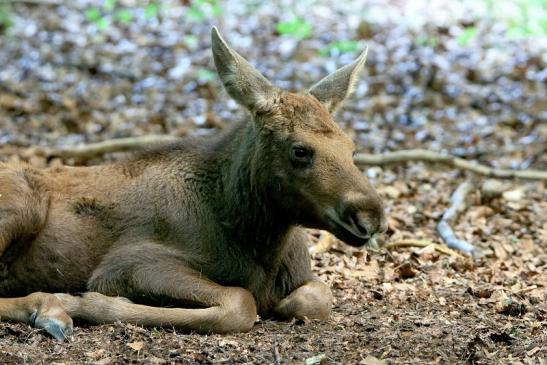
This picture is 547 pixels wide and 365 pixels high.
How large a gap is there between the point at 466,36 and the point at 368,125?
598 cm

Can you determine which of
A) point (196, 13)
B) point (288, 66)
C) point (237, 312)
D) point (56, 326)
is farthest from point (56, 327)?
point (196, 13)

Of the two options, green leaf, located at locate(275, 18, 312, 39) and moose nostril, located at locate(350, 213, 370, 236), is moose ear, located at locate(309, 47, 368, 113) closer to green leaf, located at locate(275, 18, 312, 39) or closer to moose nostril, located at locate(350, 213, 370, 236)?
moose nostril, located at locate(350, 213, 370, 236)

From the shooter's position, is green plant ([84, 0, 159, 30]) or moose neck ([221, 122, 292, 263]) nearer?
moose neck ([221, 122, 292, 263])

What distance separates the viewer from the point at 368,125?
1628 centimetres

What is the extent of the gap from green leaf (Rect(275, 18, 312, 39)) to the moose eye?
14517mm

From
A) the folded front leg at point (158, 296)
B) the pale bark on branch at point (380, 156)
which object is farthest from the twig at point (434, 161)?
the folded front leg at point (158, 296)

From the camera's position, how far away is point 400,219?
11102mm

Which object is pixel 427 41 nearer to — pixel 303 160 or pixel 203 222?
pixel 203 222

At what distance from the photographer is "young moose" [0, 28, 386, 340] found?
6.94m

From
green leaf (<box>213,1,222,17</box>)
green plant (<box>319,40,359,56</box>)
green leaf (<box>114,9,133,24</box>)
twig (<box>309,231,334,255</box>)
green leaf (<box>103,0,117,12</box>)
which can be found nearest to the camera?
twig (<box>309,231,334,255</box>)

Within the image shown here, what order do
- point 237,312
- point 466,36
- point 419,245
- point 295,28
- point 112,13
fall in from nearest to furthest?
point 237,312 → point 419,245 → point 466,36 → point 295,28 → point 112,13

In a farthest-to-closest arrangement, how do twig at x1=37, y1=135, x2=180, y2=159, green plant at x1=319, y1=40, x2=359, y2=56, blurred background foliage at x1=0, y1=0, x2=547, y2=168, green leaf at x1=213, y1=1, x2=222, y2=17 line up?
green leaf at x1=213, y1=1, x2=222, y2=17 < green plant at x1=319, y1=40, x2=359, y2=56 < blurred background foliage at x1=0, y1=0, x2=547, y2=168 < twig at x1=37, y1=135, x2=180, y2=159

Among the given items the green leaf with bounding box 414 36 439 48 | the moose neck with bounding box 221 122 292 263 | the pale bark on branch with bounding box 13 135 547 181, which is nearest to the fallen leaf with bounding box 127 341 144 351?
the moose neck with bounding box 221 122 292 263

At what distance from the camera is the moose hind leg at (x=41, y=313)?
261 inches
